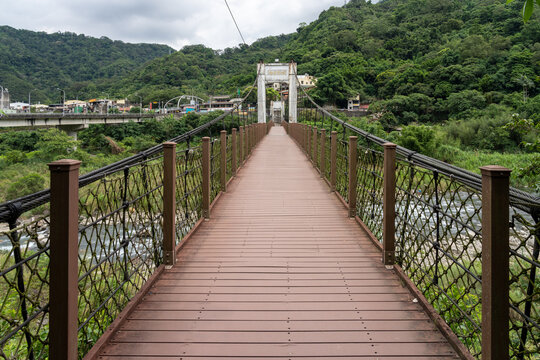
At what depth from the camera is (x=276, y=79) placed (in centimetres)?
2405

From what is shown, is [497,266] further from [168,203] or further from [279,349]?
[168,203]

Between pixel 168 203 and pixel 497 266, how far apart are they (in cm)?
193

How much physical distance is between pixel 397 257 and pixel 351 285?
0.51 metres

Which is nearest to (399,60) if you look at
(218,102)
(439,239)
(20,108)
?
(218,102)

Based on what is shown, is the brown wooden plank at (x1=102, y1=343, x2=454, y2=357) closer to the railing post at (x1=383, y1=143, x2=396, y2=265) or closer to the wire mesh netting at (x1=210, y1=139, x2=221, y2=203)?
the railing post at (x1=383, y1=143, x2=396, y2=265)

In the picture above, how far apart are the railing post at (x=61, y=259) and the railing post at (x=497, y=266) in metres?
1.48

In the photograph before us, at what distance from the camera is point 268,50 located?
6316 cm

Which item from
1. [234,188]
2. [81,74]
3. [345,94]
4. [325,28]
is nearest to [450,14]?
[325,28]

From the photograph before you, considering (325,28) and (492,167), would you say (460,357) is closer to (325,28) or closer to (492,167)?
(492,167)

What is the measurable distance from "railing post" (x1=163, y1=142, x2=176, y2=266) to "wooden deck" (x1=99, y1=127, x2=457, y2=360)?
0.12 m

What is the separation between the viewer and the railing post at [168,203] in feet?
8.23

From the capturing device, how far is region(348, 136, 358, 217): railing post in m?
3.76

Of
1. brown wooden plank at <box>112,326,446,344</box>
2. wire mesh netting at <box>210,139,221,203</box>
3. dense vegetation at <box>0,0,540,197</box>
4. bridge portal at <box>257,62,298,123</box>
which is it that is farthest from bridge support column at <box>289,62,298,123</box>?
brown wooden plank at <box>112,326,446,344</box>

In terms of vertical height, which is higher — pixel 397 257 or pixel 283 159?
pixel 283 159
